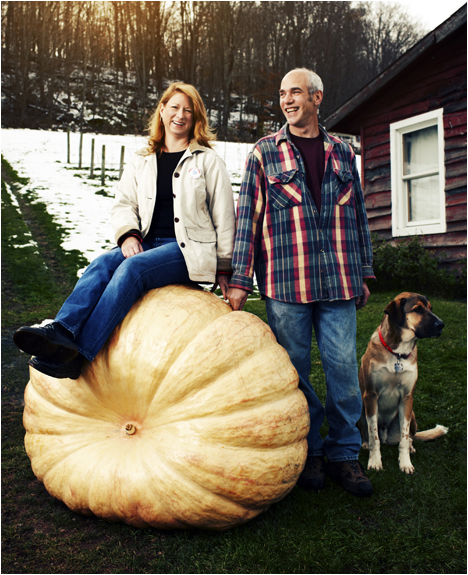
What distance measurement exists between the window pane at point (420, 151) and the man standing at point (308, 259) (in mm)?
6395

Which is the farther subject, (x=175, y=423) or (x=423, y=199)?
(x=423, y=199)

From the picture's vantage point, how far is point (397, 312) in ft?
9.98

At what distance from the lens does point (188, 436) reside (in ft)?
6.81

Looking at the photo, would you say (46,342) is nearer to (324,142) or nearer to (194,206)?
(194,206)

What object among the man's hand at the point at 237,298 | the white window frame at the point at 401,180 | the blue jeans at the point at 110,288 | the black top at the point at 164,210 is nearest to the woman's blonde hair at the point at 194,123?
the black top at the point at 164,210

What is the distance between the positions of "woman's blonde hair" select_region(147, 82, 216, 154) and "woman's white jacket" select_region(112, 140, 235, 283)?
4.1 inches

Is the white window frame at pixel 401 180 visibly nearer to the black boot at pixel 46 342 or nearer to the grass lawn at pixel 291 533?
the grass lawn at pixel 291 533

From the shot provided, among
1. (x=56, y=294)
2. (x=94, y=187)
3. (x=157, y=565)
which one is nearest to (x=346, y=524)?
(x=157, y=565)

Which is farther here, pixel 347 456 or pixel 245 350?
pixel 347 456

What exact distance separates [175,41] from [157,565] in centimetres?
3617

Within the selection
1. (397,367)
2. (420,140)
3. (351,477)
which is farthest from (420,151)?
(351,477)

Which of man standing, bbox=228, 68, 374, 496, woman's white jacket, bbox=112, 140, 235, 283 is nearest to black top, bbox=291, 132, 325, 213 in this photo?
man standing, bbox=228, 68, 374, 496

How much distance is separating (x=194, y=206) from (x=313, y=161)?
80 centimetres

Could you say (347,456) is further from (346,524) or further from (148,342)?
(148,342)
